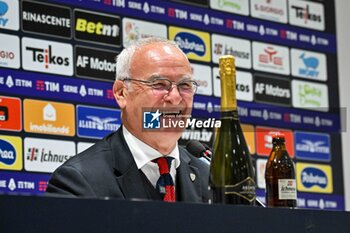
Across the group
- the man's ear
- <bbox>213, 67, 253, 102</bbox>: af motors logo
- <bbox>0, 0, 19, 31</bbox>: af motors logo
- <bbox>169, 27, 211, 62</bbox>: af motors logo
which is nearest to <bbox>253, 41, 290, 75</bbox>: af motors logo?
<bbox>213, 67, 253, 102</bbox>: af motors logo

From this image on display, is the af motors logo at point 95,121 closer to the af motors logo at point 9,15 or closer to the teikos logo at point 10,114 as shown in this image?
the teikos logo at point 10,114

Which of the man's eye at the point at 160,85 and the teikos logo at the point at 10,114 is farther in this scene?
the teikos logo at the point at 10,114

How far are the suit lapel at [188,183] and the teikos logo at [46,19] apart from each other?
1536mm

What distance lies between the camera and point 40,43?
14.0ft

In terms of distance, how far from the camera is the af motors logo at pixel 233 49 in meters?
5.16

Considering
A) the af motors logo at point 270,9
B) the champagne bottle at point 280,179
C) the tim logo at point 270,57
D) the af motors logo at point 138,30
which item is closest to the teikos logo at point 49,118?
the af motors logo at point 138,30

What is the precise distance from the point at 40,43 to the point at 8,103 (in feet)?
1.26

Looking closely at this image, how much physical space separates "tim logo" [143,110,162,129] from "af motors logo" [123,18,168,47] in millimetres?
1645

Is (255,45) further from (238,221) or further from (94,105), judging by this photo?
(238,221)

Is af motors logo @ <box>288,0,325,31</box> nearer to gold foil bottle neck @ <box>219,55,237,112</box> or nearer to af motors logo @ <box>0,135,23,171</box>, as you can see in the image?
af motors logo @ <box>0,135,23,171</box>

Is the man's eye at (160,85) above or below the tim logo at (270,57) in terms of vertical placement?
below

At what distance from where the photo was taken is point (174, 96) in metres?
2.98

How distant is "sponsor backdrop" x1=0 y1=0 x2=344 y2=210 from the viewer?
4168mm

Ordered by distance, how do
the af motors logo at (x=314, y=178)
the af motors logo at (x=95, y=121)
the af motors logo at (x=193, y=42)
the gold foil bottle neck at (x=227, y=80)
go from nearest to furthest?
1. the gold foil bottle neck at (x=227, y=80)
2. the af motors logo at (x=95, y=121)
3. the af motors logo at (x=193, y=42)
4. the af motors logo at (x=314, y=178)
